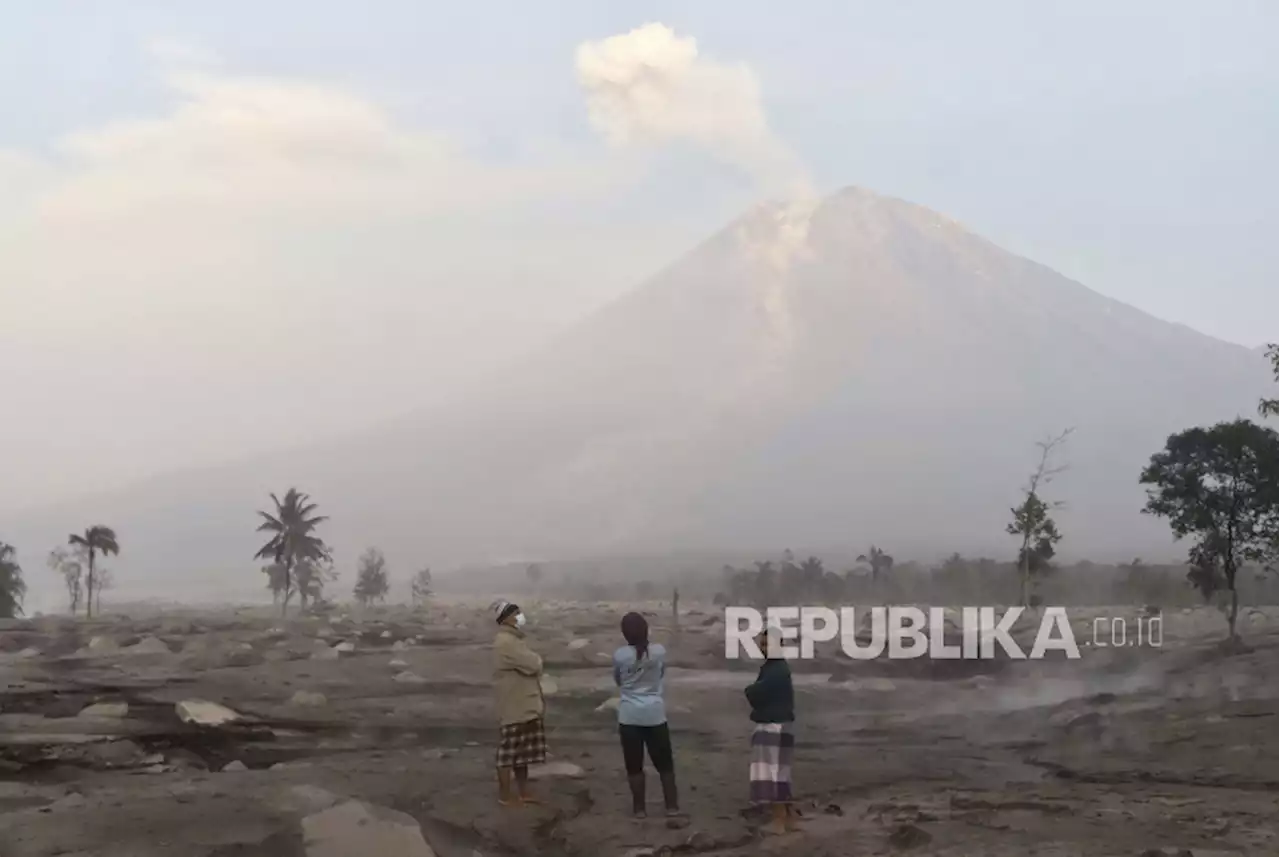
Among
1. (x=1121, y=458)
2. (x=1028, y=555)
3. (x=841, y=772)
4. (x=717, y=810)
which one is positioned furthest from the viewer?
(x=1121, y=458)

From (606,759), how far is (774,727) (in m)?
3.92

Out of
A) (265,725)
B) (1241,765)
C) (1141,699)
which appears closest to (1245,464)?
(1141,699)

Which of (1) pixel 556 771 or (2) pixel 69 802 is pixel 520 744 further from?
(2) pixel 69 802

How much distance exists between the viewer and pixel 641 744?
8.48m

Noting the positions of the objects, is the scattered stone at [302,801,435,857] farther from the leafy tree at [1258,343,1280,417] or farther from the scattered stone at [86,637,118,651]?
the scattered stone at [86,637,118,651]

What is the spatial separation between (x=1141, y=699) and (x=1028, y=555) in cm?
1861

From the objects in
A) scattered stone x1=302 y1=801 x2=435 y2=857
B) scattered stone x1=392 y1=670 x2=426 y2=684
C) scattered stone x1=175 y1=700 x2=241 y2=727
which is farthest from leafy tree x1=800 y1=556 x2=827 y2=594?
scattered stone x1=302 y1=801 x2=435 y2=857

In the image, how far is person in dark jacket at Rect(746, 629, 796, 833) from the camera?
8.26m

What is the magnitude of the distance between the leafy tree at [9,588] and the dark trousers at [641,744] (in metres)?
46.6

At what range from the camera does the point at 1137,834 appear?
8.40 metres

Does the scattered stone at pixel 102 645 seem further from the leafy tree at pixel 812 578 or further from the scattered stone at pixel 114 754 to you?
the leafy tree at pixel 812 578

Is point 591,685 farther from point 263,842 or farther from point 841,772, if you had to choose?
point 263,842

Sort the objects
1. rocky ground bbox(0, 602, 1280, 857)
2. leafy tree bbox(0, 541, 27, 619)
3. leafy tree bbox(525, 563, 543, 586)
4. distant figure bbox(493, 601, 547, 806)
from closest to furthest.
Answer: rocky ground bbox(0, 602, 1280, 857) < distant figure bbox(493, 601, 547, 806) < leafy tree bbox(0, 541, 27, 619) < leafy tree bbox(525, 563, 543, 586)

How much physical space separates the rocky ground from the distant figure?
43 centimetres
